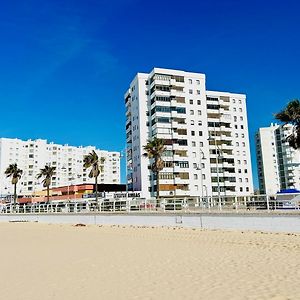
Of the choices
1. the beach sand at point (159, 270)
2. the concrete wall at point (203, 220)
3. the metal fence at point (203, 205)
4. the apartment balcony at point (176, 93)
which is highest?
the apartment balcony at point (176, 93)

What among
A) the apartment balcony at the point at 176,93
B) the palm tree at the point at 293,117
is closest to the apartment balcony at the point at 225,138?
the apartment balcony at the point at 176,93

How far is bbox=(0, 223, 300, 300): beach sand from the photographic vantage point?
8836 mm

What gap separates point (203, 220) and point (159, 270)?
49.2 feet

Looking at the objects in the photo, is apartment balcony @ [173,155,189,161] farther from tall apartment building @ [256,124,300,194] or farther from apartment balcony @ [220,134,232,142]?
tall apartment building @ [256,124,300,194]

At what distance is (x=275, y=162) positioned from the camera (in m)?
158

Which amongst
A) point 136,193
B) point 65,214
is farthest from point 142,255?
point 136,193

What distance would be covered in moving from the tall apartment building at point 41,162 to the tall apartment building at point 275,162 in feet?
221

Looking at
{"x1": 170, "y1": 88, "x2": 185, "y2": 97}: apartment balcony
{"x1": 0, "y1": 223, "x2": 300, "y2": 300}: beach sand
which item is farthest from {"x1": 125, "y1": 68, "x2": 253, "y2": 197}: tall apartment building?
{"x1": 0, "y1": 223, "x2": 300, "y2": 300}: beach sand

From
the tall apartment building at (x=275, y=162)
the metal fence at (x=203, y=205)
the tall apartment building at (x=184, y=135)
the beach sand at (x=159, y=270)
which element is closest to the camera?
the beach sand at (x=159, y=270)

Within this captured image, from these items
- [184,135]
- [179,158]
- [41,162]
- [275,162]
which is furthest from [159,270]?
[275,162]

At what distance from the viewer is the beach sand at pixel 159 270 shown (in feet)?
29.0

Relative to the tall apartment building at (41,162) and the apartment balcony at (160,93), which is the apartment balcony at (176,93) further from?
the tall apartment building at (41,162)

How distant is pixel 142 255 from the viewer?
51.1ft

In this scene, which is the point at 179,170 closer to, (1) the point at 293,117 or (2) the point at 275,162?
(1) the point at 293,117
